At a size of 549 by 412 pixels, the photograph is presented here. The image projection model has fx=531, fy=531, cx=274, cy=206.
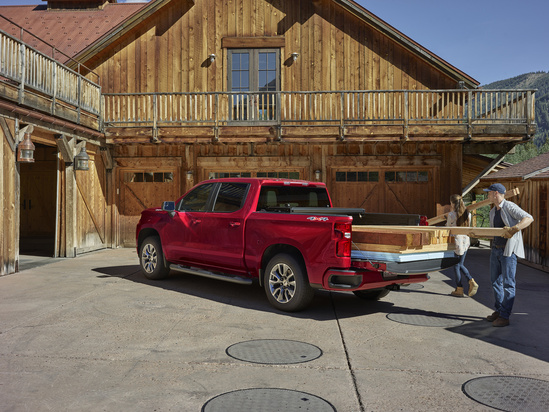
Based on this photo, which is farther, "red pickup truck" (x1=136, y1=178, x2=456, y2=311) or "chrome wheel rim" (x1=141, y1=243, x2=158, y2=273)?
"chrome wheel rim" (x1=141, y1=243, x2=158, y2=273)

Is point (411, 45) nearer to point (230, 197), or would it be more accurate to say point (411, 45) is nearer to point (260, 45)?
point (260, 45)

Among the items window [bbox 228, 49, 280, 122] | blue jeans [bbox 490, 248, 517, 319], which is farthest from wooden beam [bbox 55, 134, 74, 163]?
blue jeans [bbox 490, 248, 517, 319]

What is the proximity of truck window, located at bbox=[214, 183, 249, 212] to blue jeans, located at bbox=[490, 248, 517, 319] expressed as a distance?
12.3 feet

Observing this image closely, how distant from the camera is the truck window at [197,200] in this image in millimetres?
9145

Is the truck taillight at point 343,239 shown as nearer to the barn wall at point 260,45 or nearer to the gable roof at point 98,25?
the barn wall at point 260,45

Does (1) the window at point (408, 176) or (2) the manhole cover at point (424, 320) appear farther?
(1) the window at point (408, 176)

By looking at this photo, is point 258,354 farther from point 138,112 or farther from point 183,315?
point 138,112

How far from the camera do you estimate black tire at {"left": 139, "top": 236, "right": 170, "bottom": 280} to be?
32.9ft

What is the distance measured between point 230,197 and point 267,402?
4.81 meters

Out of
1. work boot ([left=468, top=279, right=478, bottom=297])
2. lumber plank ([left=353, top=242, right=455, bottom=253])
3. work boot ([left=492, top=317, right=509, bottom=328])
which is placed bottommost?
work boot ([left=492, top=317, right=509, bottom=328])

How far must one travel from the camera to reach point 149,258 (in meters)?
10.2

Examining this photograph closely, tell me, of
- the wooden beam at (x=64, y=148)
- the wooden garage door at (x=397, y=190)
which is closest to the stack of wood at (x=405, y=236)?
the wooden beam at (x=64, y=148)

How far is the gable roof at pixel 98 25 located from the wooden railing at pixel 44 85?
221 cm

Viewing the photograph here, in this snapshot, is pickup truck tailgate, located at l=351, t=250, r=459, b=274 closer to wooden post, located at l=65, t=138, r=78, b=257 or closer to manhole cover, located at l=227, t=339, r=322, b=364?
manhole cover, located at l=227, t=339, r=322, b=364
